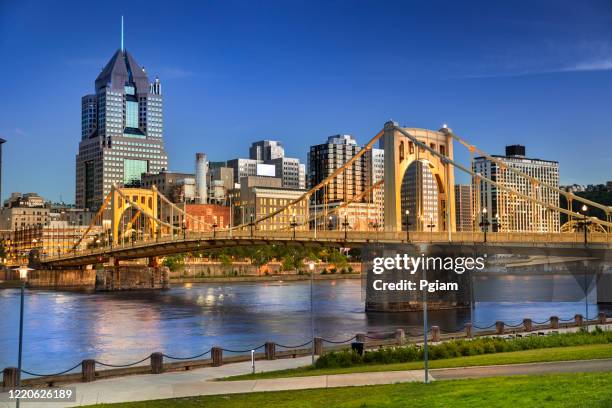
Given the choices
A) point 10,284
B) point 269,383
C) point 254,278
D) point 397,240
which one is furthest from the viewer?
point 254,278

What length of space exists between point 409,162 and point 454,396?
54.8 metres

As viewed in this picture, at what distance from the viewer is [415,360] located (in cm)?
2784

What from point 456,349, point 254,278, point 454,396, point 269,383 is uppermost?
point 454,396

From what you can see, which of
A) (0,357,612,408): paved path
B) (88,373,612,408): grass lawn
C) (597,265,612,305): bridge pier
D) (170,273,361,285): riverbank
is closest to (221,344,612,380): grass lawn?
(0,357,612,408): paved path

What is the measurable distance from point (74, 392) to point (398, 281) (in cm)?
5044

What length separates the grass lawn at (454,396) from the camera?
1681 centimetres

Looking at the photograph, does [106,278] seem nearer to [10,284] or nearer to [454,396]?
[10,284]

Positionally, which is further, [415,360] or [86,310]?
[86,310]

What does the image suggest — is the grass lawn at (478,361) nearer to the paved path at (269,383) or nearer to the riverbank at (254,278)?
the paved path at (269,383)

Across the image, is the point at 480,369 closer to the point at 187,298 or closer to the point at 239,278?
the point at 187,298

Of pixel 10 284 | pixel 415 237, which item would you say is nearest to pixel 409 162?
pixel 415 237

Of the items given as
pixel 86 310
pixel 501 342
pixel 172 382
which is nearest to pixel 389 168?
pixel 86 310

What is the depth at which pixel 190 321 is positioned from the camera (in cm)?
6531

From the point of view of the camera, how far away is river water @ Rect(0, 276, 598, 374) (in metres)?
47.8
